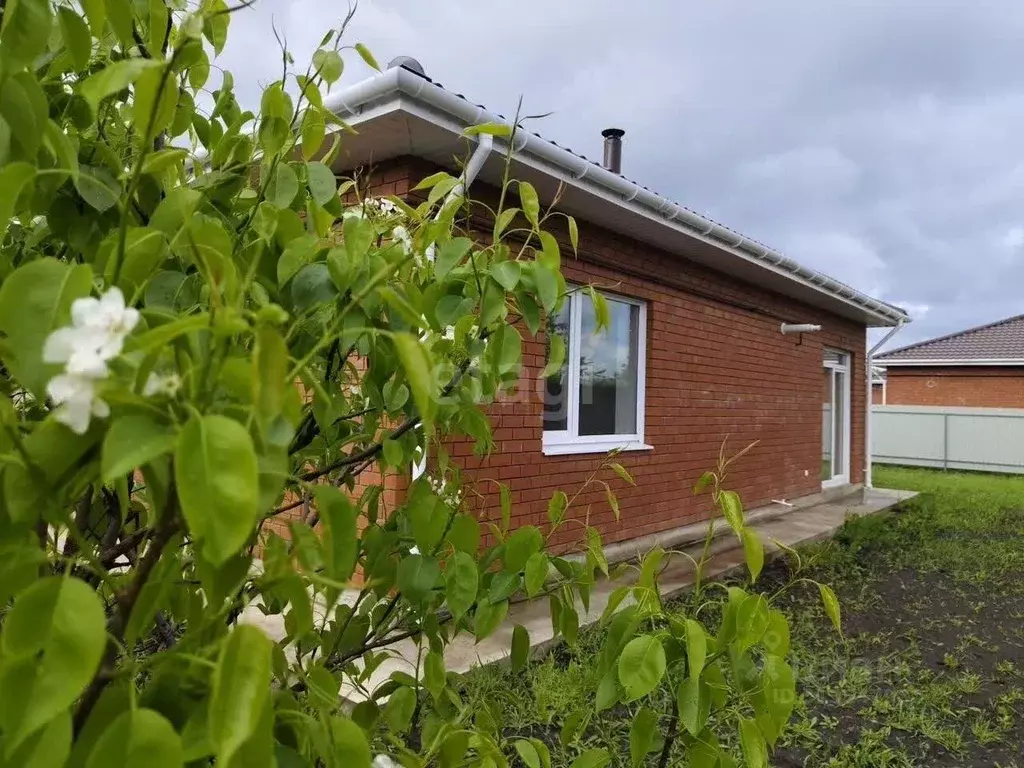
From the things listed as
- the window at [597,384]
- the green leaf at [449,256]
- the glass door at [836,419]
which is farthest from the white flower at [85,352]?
the glass door at [836,419]

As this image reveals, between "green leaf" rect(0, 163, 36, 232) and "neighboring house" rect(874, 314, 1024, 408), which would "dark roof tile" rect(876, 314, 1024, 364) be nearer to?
"neighboring house" rect(874, 314, 1024, 408)

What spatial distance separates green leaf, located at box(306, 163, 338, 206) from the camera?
3.59 feet

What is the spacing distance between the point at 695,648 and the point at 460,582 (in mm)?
381

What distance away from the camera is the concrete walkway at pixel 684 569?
3.62 metres

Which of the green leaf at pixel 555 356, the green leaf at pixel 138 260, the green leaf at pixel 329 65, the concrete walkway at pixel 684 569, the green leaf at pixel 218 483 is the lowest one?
the concrete walkway at pixel 684 569

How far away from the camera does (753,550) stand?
1133 millimetres

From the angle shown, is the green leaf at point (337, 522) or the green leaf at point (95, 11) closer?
the green leaf at point (337, 522)

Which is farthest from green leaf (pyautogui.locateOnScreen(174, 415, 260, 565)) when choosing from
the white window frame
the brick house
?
the white window frame

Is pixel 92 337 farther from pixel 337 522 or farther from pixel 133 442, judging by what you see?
pixel 337 522

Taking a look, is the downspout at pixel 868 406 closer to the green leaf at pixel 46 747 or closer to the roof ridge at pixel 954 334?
the green leaf at pixel 46 747

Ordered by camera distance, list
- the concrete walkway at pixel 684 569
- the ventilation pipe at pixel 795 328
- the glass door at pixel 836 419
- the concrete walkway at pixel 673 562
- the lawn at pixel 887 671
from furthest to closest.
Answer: the glass door at pixel 836 419 → the ventilation pipe at pixel 795 328 → the concrete walkway at pixel 684 569 → the concrete walkway at pixel 673 562 → the lawn at pixel 887 671

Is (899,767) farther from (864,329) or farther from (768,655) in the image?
(864,329)

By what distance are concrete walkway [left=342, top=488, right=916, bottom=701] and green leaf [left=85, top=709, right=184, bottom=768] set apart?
0.86 m

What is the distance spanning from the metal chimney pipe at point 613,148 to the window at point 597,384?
211 centimetres
